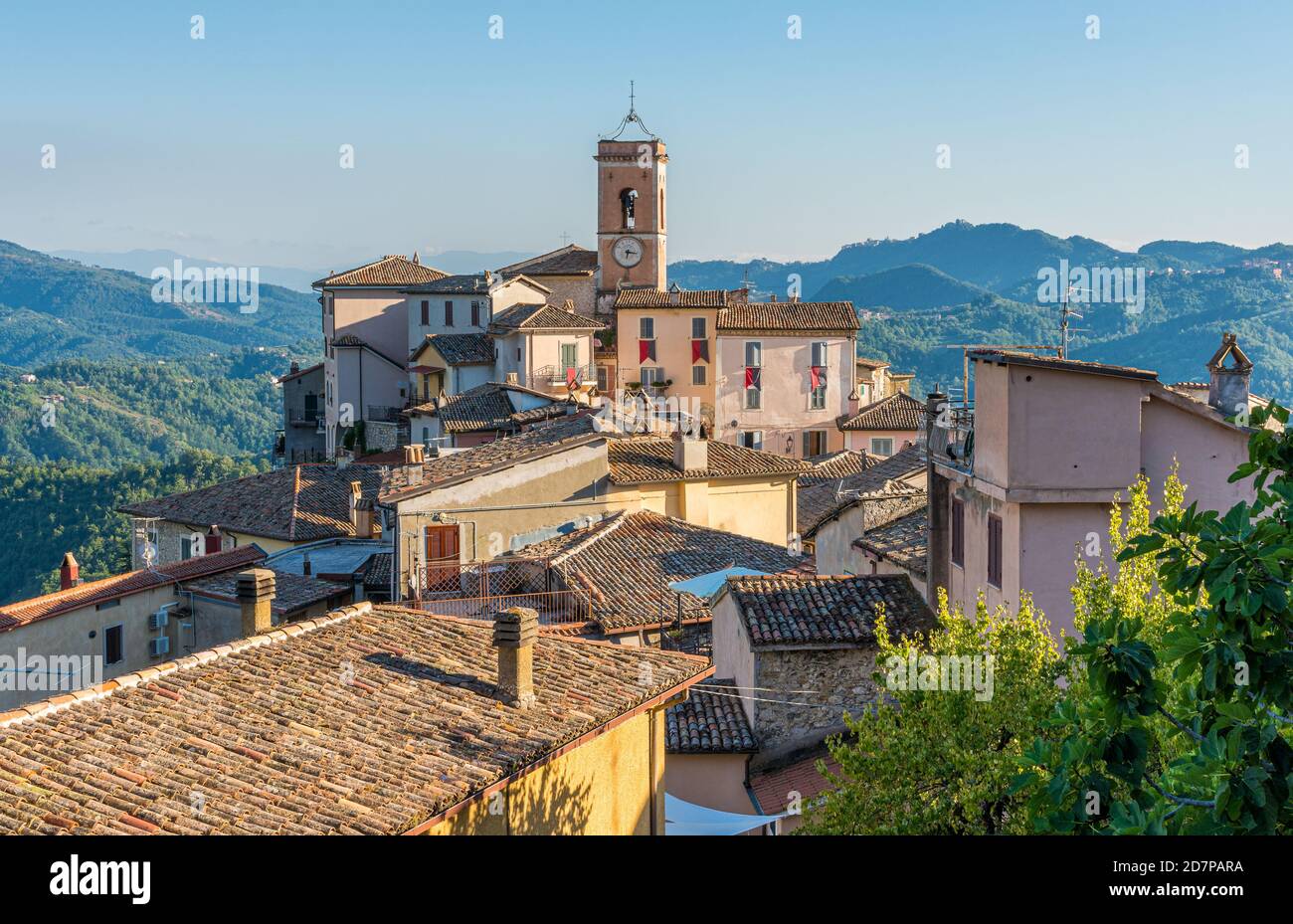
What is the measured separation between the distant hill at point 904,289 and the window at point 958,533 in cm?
14569

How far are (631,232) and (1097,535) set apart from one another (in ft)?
168

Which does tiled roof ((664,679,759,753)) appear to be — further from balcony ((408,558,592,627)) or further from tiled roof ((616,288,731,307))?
tiled roof ((616,288,731,307))

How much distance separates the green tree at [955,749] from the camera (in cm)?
991

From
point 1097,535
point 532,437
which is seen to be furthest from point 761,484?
point 1097,535

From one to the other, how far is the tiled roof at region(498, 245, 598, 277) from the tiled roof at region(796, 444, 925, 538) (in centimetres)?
2517

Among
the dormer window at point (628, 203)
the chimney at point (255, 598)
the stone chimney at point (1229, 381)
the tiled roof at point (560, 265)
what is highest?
the dormer window at point (628, 203)

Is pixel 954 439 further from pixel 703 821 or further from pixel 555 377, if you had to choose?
pixel 555 377

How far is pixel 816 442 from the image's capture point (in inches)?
2194

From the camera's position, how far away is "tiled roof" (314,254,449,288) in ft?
196

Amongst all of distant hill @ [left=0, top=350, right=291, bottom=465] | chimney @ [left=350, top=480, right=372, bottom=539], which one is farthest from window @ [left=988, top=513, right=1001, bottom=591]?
distant hill @ [left=0, top=350, right=291, bottom=465]

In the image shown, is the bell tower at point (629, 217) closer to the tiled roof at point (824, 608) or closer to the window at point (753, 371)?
the window at point (753, 371)

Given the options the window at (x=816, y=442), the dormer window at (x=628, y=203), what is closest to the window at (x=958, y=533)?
the window at (x=816, y=442)

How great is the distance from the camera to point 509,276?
198 feet

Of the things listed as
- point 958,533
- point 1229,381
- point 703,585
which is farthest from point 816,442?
point 1229,381
